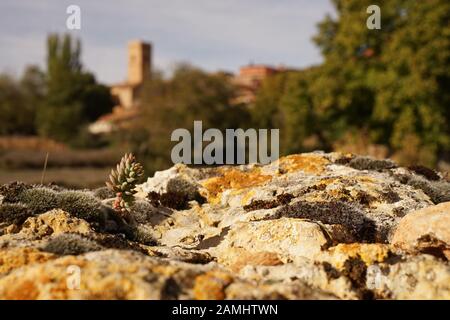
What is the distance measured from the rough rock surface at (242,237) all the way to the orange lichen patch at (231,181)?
3 centimetres

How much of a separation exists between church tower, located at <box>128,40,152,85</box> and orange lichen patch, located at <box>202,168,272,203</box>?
459ft

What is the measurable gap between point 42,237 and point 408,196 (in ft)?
24.0

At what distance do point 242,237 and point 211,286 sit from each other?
9.76 ft

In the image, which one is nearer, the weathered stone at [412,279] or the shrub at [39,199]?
the weathered stone at [412,279]

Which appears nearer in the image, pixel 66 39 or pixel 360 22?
pixel 360 22

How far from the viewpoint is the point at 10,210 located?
10.2 meters

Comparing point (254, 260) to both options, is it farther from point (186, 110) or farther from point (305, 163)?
point (186, 110)

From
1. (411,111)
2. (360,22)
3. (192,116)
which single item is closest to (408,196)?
(411,111)

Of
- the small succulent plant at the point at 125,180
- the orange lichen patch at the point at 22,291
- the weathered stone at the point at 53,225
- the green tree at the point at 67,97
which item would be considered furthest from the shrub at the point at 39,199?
the green tree at the point at 67,97

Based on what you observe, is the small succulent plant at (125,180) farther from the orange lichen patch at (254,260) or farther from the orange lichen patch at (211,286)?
the orange lichen patch at (211,286)

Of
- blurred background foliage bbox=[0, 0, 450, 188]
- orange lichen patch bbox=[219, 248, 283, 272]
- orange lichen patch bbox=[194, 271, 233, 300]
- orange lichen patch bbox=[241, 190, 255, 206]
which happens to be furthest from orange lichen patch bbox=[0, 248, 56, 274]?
blurred background foliage bbox=[0, 0, 450, 188]

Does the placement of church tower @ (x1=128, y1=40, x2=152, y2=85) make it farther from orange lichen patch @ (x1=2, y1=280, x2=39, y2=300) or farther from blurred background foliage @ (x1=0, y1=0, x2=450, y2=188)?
orange lichen patch @ (x1=2, y1=280, x2=39, y2=300)

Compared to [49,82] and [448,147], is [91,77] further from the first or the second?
[448,147]

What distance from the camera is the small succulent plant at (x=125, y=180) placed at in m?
11.6
